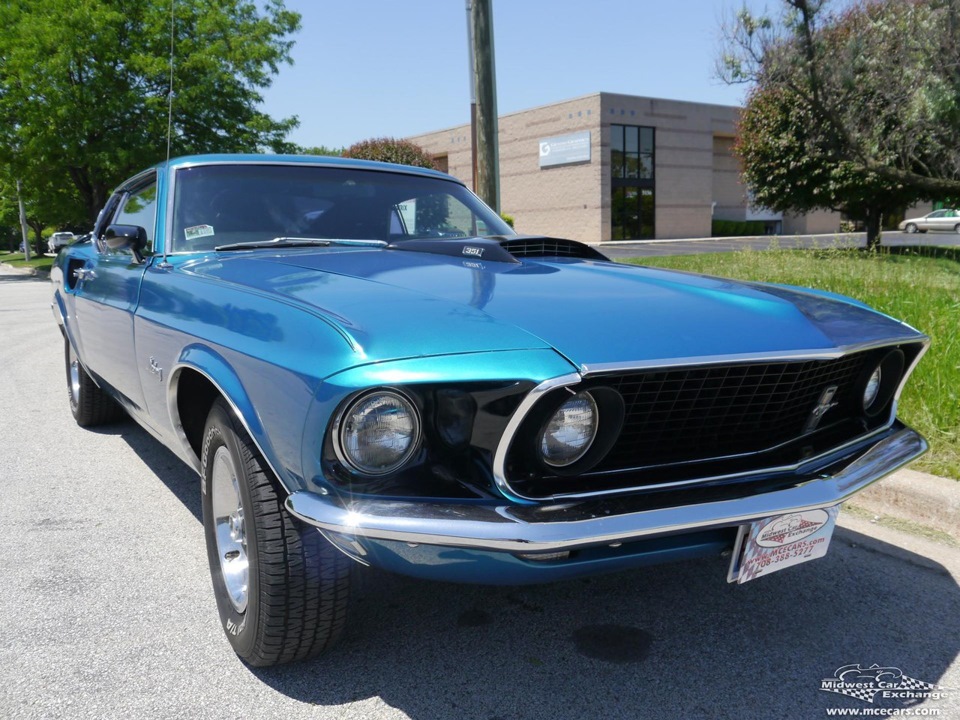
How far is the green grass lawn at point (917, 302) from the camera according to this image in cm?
386

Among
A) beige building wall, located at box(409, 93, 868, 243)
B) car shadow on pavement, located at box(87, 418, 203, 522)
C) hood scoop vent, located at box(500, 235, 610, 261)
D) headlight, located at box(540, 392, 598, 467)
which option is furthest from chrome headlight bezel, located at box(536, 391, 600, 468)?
beige building wall, located at box(409, 93, 868, 243)

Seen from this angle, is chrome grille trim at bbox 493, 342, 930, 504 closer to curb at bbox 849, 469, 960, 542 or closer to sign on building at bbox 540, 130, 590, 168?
curb at bbox 849, 469, 960, 542

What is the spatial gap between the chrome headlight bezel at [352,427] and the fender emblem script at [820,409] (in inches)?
48.4

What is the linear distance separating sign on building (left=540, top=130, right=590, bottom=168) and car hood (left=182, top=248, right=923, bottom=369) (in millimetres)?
34206

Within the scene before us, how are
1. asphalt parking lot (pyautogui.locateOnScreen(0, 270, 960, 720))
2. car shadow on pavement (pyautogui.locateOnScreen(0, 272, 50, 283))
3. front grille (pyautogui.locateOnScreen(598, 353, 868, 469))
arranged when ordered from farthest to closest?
car shadow on pavement (pyautogui.locateOnScreen(0, 272, 50, 283)), asphalt parking lot (pyautogui.locateOnScreen(0, 270, 960, 720)), front grille (pyautogui.locateOnScreen(598, 353, 868, 469))

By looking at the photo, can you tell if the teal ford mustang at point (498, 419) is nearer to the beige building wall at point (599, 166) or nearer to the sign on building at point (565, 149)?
the beige building wall at point (599, 166)

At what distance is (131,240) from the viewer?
3.31 m

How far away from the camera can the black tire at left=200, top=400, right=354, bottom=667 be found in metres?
2.01

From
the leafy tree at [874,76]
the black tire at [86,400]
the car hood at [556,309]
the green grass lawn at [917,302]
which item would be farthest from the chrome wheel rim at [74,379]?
the leafy tree at [874,76]

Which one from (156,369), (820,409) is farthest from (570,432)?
(156,369)

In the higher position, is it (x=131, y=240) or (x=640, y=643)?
(x=131, y=240)

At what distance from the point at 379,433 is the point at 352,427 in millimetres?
62

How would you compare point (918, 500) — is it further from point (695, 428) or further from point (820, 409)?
point (695, 428)

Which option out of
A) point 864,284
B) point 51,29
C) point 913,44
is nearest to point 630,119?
point 51,29
